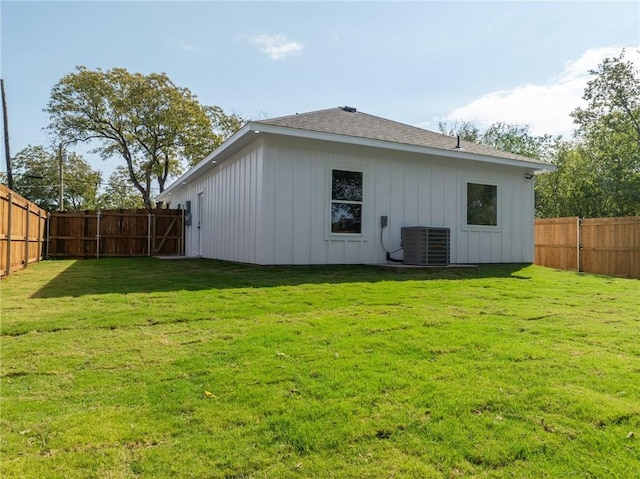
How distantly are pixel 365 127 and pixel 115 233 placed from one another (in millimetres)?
10663

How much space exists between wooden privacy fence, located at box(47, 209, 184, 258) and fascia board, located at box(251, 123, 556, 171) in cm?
975

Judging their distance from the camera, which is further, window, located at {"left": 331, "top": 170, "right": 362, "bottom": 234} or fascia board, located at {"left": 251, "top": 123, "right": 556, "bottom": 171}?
window, located at {"left": 331, "top": 170, "right": 362, "bottom": 234}

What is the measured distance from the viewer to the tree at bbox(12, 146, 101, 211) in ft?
110

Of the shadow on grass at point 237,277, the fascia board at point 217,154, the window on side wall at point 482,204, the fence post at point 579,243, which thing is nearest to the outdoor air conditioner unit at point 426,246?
the shadow on grass at point 237,277

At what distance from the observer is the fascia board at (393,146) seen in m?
7.95

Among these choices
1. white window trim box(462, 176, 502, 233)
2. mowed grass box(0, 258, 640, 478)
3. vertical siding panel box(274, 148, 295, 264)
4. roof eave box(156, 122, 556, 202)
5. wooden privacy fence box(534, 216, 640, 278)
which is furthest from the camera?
wooden privacy fence box(534, 216, 640, 278)

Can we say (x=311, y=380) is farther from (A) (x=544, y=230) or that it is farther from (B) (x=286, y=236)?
(A) (x=544, y=230)

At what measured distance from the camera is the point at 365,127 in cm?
995

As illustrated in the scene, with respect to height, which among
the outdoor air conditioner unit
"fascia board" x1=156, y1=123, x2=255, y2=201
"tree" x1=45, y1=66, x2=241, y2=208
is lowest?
the outdoor air conditioner unit

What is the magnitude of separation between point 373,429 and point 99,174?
41.0m

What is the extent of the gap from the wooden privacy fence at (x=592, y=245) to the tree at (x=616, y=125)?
9.20 meters

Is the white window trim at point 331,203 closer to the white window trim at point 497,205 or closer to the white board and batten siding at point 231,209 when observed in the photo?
the white board and batten siding at point 231,209

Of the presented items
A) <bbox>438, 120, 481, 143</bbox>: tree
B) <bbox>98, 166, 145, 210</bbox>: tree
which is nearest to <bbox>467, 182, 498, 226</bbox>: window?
<bbox>438, 120, 481, 143</bbox>: tree

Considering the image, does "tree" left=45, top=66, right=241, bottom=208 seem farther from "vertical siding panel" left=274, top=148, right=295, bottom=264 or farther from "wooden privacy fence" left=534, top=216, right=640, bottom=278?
"wooden privacy fence" left=534, top=216, right=640, bottom=278
